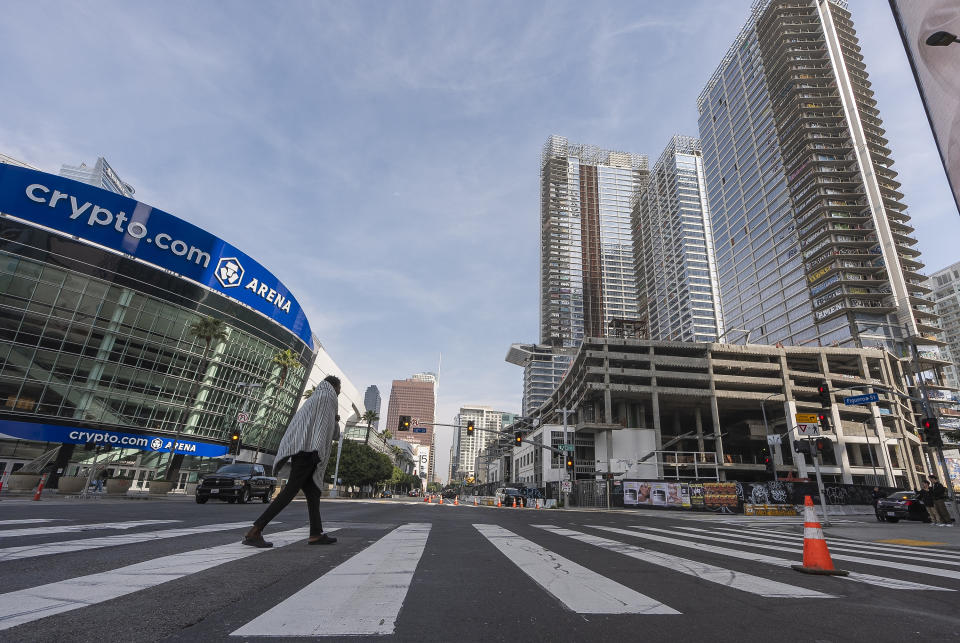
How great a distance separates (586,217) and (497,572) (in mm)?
156203

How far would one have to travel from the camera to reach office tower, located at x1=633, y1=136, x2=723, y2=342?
122750 mm

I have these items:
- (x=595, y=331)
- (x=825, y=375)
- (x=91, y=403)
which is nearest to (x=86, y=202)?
(x=91, y=403)

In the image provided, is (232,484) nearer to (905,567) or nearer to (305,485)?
(305,485)

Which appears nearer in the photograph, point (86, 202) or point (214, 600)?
point (214, 600)

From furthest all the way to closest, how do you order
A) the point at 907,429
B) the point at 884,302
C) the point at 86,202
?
the point at 884,302 < the point at 907,429 < the point at 86,202

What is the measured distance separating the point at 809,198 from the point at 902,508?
90.2 metres

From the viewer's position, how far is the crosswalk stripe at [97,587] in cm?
203

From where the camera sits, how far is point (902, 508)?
61.3ft

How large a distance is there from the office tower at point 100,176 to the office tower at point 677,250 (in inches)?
5893

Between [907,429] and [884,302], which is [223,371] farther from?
[884,302]

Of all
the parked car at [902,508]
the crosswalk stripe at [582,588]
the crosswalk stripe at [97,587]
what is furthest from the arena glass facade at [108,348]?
the parked car at [902,508]

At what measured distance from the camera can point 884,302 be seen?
7981 centimetres

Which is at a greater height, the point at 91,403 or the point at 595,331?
the point at 595,331

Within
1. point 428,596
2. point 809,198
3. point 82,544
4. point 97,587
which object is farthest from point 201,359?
point 809,198
